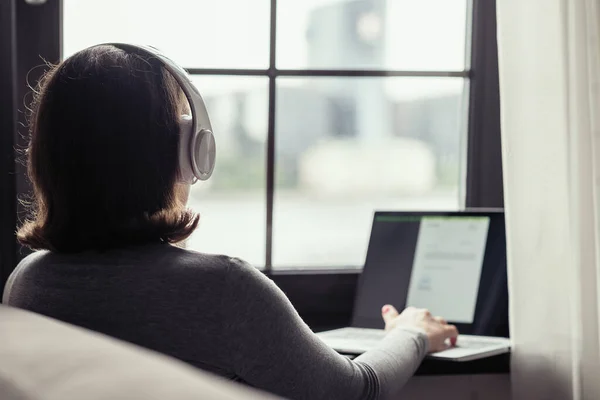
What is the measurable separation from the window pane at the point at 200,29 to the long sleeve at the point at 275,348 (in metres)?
0.87

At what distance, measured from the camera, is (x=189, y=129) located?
3.95ft

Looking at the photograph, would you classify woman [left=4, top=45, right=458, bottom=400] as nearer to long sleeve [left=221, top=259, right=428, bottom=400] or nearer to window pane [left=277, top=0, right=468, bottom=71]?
long sleeve [left=221, top=259, right=428, bottom=400]

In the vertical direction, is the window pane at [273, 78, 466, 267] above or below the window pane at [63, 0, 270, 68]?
below

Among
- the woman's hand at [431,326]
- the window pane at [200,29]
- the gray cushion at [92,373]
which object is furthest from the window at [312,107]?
the gray cushion at [92,373]

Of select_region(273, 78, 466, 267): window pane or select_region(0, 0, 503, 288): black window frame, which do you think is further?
select_region(273, 78, 466, 267): window pane

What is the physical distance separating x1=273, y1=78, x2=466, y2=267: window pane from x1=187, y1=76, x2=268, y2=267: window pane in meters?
0.04

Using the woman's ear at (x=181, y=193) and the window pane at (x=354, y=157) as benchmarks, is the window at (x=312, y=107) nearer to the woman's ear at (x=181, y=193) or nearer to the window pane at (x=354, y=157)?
the window pane at (x=354, y=157)

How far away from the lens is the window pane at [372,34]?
193 cm

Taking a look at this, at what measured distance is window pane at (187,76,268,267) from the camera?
192cm

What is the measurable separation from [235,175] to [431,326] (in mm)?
575

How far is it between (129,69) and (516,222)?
2.39ft

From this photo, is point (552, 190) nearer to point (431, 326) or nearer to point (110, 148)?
point (431, 326)

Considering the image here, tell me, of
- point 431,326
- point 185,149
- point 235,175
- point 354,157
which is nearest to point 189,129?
point 185,149

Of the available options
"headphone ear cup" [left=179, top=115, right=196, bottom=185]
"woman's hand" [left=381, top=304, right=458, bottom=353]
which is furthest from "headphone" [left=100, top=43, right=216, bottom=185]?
"woman's hand" [left=381, top=304, right=458, bottom=353]
